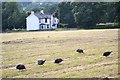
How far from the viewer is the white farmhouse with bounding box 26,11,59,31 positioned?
26252 mm

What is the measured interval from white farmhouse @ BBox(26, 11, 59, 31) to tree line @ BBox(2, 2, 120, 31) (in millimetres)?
615

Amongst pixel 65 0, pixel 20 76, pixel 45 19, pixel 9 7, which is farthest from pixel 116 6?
pixel 20 76

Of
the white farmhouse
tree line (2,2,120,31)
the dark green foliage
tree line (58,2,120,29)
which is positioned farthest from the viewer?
tree line (58,2,120,29)

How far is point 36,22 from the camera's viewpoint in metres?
26.8

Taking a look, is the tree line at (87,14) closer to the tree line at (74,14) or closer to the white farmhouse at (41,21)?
the tree line at (74,14)

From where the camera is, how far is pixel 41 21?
28078 mm

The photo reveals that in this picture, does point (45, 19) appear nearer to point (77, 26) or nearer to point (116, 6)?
point (77, 26)

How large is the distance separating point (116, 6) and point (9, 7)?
1075 cm

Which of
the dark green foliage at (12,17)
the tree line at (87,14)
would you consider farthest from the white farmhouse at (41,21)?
the dark green foliage at (12,17)

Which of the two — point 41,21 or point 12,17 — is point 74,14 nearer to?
point 41,21

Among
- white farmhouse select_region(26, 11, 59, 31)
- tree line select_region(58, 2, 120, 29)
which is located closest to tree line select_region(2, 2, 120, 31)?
tree line select_region(58, 2, 120, 29)

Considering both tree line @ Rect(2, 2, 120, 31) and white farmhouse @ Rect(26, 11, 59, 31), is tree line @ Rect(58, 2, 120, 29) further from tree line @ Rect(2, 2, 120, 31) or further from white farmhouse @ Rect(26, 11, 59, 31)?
white farmhouse @ Rect(26, 11, 59, 31)

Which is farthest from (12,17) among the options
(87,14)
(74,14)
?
(87,14)

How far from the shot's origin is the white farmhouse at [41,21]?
2625 centimetres
